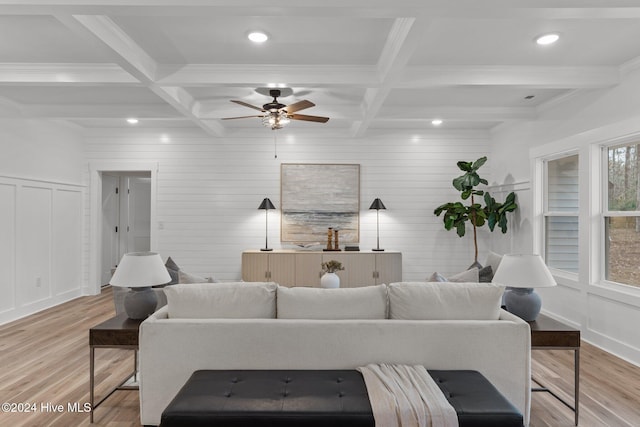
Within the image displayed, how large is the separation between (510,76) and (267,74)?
2.36 metres

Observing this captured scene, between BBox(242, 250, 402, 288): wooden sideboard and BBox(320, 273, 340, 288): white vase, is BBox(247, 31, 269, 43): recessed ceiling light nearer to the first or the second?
BBox(320, 273, 340, 288): white vase

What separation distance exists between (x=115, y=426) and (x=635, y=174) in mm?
4816

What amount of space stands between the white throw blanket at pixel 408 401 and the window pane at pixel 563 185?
3702mm

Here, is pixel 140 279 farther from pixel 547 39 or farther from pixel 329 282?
pixel 547 39

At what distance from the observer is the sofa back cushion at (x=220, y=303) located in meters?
2.50

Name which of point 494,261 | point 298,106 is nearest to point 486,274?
point 494,261

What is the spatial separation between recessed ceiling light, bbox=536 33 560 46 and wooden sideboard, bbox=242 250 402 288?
3581mm

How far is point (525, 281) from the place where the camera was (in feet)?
8.82

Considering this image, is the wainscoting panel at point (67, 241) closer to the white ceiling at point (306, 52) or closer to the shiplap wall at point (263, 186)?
the shiplap wall at point (263, 186)

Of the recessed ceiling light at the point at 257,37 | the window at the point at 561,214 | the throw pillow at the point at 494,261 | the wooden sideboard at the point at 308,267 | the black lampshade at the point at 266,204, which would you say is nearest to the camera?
the recessed ceiling light at the point at 257,37

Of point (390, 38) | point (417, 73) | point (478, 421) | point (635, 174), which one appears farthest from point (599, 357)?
point (390, 38)

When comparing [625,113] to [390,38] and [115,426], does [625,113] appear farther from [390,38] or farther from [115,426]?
[115,426]

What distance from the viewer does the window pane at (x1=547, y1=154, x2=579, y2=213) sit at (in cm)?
474

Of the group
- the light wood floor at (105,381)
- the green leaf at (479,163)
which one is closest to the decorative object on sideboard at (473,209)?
the green leaf at (479,163)
